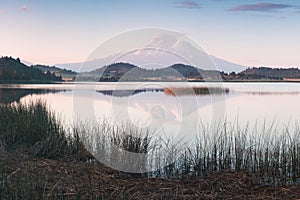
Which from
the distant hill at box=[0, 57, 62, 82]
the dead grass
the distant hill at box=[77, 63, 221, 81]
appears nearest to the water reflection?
the distant hill at box=[77, 63, 221, 81]

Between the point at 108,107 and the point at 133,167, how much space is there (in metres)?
10.00

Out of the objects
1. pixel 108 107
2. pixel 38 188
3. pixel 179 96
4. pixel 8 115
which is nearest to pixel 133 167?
pixel 38 188

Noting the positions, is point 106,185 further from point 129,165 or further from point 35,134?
point 35,134

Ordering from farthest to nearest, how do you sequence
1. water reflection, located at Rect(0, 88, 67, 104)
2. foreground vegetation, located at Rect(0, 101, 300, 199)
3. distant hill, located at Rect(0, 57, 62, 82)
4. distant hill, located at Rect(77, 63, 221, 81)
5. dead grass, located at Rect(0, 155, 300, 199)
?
distant hill, located at Rect(0, 57, 62, 82) → water reflection, located at Rect(0, 88, 67, 104) → distant hill, located at Rect(77, 63, 221, 81) → foreground vegetation, located at Rect(0, 101, 300, 199) → dead grass, located at Rect(0, 155, 300, 199)

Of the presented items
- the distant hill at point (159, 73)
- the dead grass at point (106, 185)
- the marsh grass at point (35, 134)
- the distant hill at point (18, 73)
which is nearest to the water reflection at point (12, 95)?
the marsh grass at point (35, 134)

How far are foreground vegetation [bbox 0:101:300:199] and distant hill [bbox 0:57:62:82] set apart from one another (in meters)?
78.9

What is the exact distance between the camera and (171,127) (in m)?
10.9

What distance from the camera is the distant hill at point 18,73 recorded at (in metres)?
85.1

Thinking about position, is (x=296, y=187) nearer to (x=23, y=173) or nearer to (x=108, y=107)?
(x=23, y=173)

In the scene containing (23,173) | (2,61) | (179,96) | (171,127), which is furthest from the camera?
(2,61)

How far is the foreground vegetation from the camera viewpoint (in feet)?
17.4

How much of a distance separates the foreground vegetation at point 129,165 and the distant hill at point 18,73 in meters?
78.9

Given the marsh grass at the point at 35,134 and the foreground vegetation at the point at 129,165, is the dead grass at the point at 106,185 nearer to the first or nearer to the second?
the foreground vegetation at the point at 129,165

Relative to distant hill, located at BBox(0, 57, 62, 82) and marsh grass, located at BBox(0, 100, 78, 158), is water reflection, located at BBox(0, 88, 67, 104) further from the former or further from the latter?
distant hill, located at BBox(0, 57, 62, 82)
